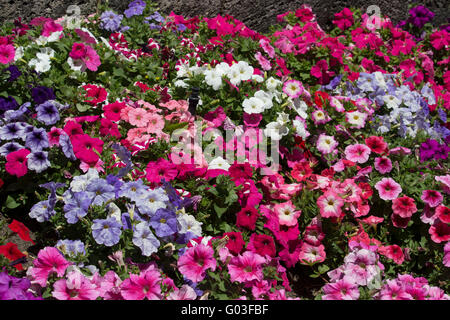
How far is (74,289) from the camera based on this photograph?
2.04 m

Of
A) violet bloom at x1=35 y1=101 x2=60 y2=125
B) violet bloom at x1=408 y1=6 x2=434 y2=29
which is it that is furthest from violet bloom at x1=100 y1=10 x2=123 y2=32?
violet bloom at x1=408 y1=6 x2=434 y2=29

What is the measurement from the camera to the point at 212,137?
3191 mm

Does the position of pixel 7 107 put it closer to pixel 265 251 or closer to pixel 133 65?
pixel 133 65

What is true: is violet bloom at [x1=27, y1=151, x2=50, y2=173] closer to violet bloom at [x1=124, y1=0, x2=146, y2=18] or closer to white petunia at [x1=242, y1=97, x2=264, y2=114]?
white petunia at [x1=242, y1=97, x2=264, y2=114]

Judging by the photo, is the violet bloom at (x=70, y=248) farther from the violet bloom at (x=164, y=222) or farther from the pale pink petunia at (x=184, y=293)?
the pale pink petunia at (x=184, y=293)

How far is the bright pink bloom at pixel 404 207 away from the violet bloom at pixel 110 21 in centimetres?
272

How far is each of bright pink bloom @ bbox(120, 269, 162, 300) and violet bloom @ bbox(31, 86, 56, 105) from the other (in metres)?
1.49

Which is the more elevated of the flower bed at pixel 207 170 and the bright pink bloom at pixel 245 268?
the flower bed at pixel 207 170

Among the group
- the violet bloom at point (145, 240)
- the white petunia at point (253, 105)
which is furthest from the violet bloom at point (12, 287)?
the white petunia at point (253, 105)

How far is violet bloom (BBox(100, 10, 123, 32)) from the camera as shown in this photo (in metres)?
4.01

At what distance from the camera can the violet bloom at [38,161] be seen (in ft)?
8.53

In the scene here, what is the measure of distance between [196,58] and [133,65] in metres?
0.54

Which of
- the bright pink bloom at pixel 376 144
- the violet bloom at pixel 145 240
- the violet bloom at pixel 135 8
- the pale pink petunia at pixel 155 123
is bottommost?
the violet bloom at pixel 145 240

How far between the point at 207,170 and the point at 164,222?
0.60 meters
